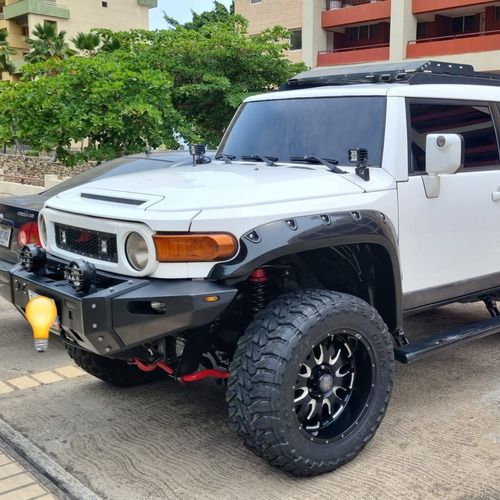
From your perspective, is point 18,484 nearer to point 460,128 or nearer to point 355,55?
point 460,128

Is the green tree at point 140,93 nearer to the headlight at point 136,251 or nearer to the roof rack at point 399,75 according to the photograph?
the roof rack at point 399,75

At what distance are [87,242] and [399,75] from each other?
2.33 metres

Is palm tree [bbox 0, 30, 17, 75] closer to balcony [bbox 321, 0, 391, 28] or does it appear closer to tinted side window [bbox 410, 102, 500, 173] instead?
balcony [bbox 321, 0, 391, 28]

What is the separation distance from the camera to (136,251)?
3416 millimetres

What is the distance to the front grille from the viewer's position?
3533 mm

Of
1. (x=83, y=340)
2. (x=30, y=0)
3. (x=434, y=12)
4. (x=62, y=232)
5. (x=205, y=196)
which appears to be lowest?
(x=83, y=340)

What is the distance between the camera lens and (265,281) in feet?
12.1

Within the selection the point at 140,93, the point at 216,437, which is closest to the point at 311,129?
the point at 216,437

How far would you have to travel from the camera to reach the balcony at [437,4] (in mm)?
27966

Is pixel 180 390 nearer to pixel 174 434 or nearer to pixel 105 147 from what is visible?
pixel 174 434

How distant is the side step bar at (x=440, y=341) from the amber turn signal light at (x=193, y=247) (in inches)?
53.3

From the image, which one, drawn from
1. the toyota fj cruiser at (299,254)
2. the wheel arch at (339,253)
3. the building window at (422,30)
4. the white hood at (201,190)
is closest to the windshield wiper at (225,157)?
the toyota fj cruiser at (299,254)

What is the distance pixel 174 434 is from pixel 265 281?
1.22 metres

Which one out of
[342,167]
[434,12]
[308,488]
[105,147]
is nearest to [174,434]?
[308,488]
